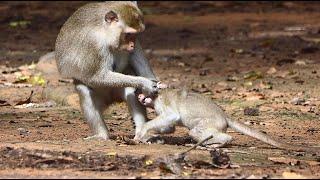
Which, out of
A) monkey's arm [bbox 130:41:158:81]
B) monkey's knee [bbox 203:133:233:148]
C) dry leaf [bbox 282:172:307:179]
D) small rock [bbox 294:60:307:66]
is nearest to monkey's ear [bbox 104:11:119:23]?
monkey's arm [bbox 130:41:158:81]

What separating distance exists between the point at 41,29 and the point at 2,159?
12311 millimetres

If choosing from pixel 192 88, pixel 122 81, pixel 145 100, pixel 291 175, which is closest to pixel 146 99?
pixel 145 100

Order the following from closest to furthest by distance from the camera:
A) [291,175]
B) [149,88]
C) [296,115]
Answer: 1. [291,175]
2. [149,88]
3. [296,115]

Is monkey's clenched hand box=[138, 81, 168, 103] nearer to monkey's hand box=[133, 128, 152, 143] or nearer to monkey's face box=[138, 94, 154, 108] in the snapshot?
monkey's face box=[138, 94, 154, 108]

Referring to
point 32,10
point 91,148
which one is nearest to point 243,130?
point 91,148

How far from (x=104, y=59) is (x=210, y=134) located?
1.13 meters

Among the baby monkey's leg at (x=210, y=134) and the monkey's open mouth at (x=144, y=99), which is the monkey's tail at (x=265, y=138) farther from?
the monkey's open mouth at (x=144, y=99)

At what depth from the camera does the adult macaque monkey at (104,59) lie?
811 cm

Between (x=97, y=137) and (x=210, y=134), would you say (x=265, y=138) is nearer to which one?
(x=210, y=134)

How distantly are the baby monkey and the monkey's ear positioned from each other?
2.27ft

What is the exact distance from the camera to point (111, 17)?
8.07 m

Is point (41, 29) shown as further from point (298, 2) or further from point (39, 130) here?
point (39, 130)

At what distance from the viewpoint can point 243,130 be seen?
8070mm

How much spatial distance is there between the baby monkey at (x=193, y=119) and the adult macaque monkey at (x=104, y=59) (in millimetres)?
194
